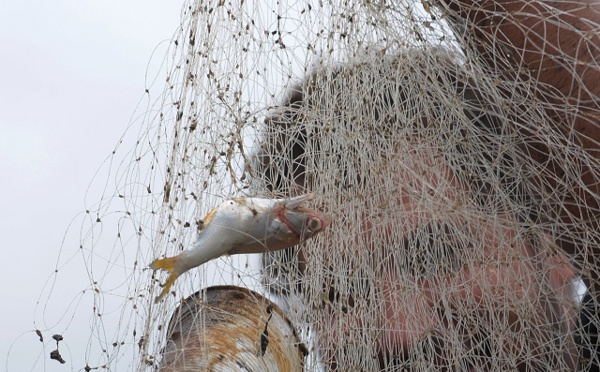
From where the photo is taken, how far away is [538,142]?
6.68ft

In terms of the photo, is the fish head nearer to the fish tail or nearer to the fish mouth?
the fish mouth

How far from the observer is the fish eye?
6.03 ft

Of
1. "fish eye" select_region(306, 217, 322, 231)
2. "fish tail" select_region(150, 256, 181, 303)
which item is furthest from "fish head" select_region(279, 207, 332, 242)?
"fish tail" select_region(150, 256, 181, 303)

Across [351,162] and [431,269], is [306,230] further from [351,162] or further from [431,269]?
[431,269]

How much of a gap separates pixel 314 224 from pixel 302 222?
0.02 metres

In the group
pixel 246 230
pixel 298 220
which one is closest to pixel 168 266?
pixel 246 230

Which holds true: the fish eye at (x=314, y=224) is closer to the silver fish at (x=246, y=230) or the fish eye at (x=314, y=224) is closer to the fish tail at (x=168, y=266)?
the silver fish at (x=246, y=230)

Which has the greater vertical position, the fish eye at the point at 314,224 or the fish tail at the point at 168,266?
the fish eye at the point at 314,224

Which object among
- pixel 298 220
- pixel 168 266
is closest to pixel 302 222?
pixel 298 220

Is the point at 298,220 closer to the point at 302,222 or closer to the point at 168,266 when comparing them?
the point at 302,222

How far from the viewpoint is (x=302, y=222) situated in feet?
6.06

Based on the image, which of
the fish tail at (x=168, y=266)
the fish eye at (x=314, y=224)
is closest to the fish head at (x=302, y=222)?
the fish eye at (x=314, y=224)

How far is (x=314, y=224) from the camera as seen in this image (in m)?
1.85

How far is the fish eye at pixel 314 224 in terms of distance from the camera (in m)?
1.84
